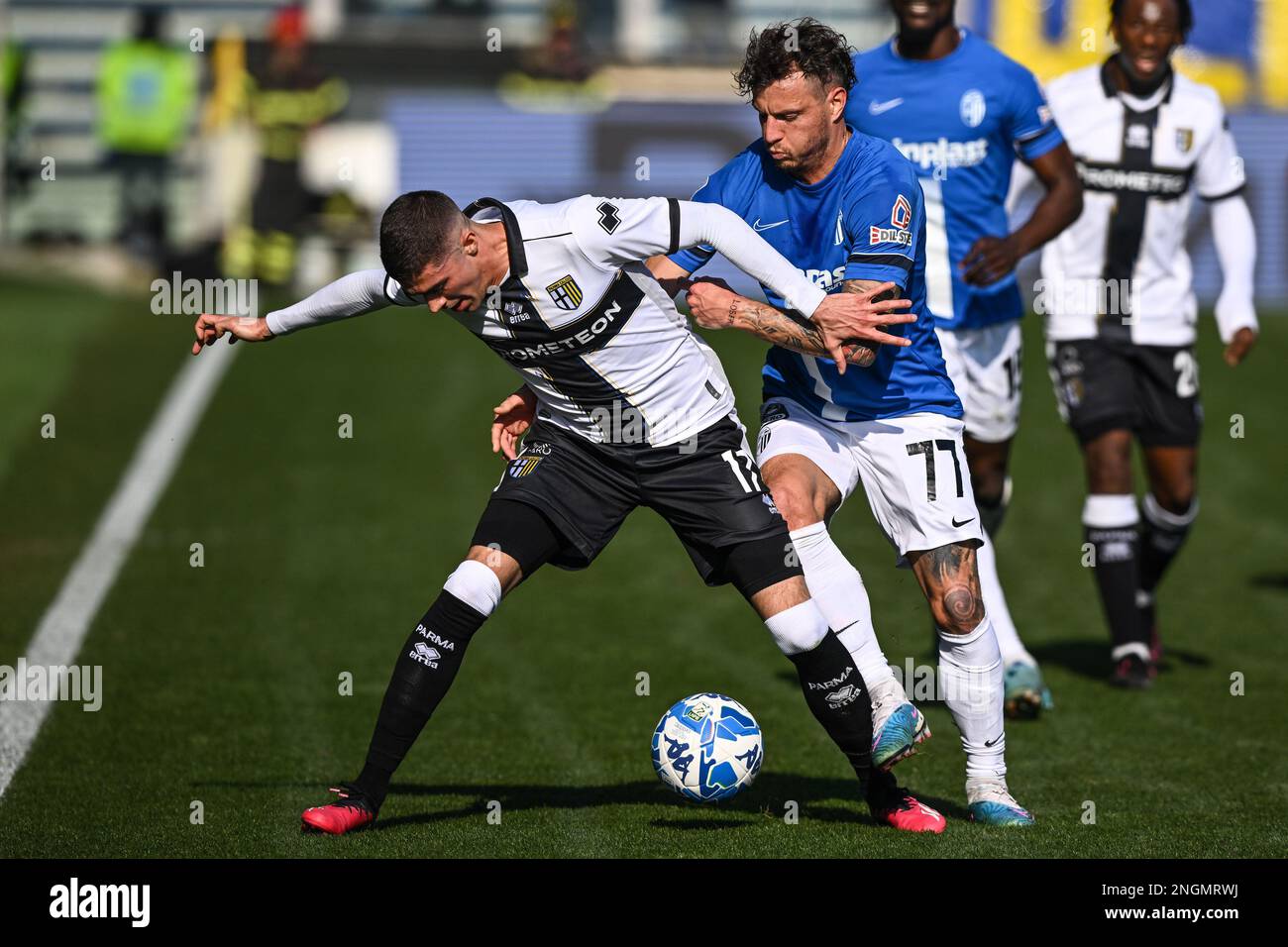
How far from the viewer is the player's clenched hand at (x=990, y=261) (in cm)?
764

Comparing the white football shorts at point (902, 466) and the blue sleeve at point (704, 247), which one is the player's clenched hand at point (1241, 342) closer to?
the white football shorts at point (902, 466)

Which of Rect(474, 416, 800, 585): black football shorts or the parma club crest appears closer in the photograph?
the parma club crest

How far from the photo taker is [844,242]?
251 inches

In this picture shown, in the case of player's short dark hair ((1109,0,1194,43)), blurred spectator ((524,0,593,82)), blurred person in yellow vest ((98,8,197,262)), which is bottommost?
player's short dark hair ((1109,0,1194,43))

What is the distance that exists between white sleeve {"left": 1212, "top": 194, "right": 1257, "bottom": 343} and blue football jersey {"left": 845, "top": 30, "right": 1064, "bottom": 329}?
1.56 metres

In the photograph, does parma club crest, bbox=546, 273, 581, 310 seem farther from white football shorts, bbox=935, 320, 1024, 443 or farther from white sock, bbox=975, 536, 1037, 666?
white sock, bbox=975, 536, 1037, 666

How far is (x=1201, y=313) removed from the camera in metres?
20.1

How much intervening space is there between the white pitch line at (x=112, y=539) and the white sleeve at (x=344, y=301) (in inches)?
75.5

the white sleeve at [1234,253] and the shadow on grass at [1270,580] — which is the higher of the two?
the white sleeve at [1234,253]

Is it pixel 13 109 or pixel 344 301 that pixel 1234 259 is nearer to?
pixel 344 301

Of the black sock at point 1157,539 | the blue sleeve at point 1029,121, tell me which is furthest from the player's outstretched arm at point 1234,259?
the blue sleeve at point 1029,121

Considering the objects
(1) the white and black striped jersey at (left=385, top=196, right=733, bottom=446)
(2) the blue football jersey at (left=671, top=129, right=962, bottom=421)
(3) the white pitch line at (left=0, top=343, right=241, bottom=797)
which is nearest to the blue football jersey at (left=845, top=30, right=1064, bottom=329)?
(2) the blue football jersey at (left=671, top=129, right=962, bottom=421)

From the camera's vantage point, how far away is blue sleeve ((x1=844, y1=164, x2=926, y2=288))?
614cm

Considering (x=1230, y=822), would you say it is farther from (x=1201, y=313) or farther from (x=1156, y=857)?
(x=1201, y=313)
